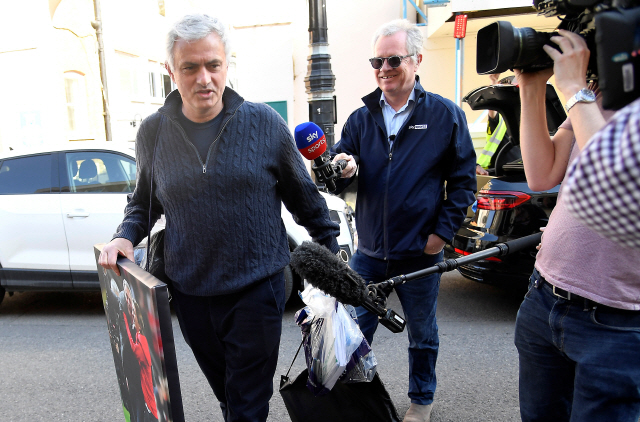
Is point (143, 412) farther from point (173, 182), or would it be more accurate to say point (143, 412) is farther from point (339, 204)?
point (339, 204)

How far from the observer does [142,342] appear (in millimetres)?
1553

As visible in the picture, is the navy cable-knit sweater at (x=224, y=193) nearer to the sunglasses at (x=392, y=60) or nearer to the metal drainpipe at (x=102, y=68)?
the sunglasses at (x=392, y=60)

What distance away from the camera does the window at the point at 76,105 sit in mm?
14227

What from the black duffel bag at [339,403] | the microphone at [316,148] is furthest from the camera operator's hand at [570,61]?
the black duffel bag at [339,403]

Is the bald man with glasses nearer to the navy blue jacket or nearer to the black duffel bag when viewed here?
the navy blue jacket

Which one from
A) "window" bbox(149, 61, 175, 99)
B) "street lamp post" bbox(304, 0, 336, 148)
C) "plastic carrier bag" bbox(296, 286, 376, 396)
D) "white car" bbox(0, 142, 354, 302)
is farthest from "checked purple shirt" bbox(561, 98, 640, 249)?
"window" bbox(149, 61, 175, 99)

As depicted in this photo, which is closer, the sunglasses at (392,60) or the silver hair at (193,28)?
the silver hair at (193,28)

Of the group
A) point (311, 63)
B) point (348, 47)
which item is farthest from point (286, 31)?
point (311, 63)

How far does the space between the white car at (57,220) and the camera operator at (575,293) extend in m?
3.05

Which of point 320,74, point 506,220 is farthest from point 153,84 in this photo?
point 506,220

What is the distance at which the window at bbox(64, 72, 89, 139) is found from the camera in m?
14.2

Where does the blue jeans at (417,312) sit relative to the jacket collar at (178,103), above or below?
below

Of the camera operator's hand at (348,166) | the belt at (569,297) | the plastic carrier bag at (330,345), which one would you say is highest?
the camera operator's hand at (348,166)

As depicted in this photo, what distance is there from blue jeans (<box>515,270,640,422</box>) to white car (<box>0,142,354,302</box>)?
9.91ft
